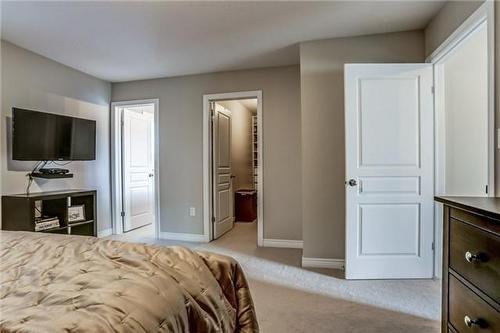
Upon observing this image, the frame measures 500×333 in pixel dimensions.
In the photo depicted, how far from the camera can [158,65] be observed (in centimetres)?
380

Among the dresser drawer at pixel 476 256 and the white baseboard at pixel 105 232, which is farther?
the white baseboard at pixel 105 232

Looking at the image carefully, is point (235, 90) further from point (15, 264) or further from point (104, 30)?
point (15, 264)

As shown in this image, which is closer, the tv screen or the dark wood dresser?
the dark wood dresser

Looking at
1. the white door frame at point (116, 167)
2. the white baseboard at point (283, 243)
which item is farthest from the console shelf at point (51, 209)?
the white baseboard at point (283, 243)

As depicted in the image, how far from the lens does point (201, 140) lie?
4207 mm

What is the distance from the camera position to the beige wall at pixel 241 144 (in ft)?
18.3

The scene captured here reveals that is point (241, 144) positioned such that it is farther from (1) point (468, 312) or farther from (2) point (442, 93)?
(1) point (468, 312)

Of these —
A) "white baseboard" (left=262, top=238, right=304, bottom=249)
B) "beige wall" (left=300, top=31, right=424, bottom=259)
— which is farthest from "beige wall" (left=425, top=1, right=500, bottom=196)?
"white baseboard" (left=262, top=238, right=304, bottom=249)

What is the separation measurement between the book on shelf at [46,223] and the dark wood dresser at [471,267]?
11.2 ft

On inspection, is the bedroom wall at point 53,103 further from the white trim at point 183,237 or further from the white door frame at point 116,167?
the white trim at point 183,237

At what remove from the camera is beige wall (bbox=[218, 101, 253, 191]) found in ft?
18.3

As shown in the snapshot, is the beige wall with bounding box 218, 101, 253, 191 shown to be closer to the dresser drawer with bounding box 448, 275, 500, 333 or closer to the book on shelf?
the book on shelf

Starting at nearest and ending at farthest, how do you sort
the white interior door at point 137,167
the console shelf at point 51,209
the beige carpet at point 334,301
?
the beige carpet at point 334,301, the console shelf at point 51,209, the white interior door at point 137,167

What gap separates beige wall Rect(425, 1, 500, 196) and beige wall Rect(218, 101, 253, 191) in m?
3.10
